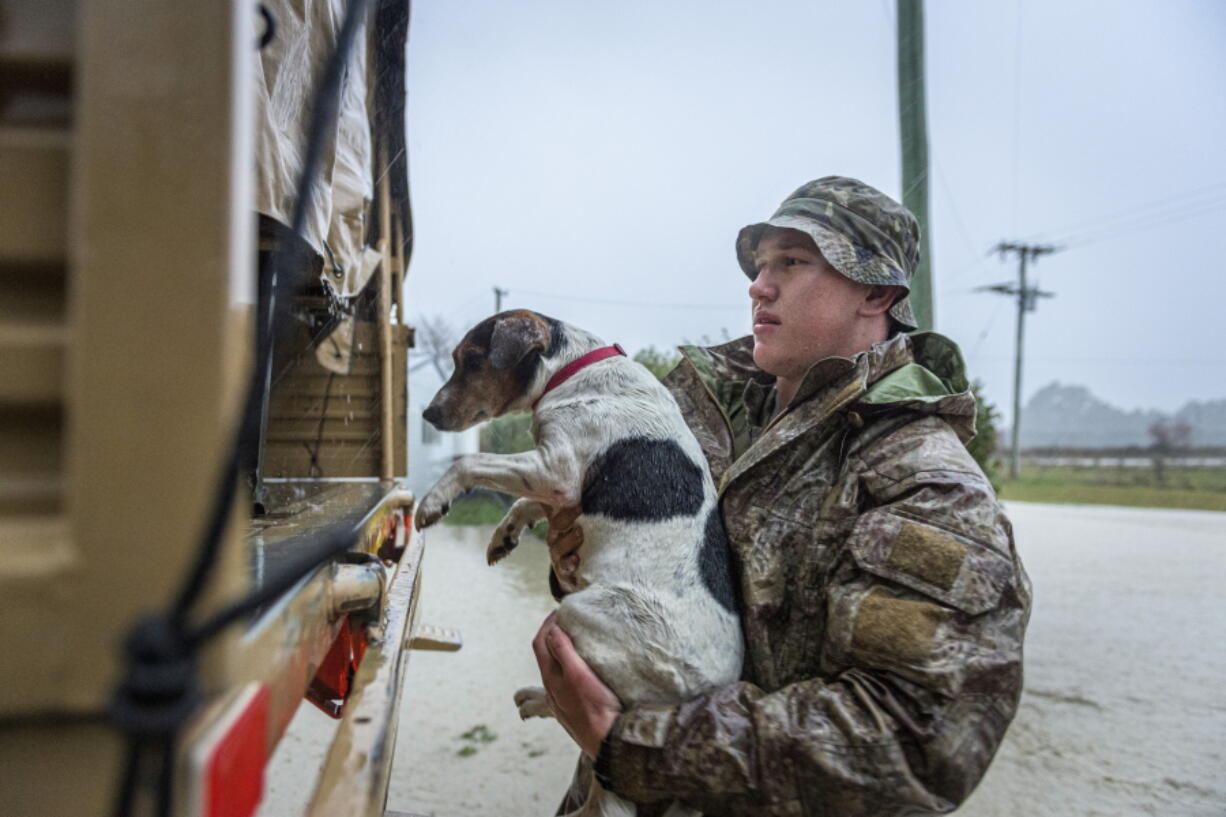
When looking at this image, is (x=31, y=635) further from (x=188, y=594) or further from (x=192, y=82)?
(x=192, y=82)

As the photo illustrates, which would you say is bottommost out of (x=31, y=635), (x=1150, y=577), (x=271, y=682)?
(x=1150, y=577)

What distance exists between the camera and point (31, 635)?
528mm

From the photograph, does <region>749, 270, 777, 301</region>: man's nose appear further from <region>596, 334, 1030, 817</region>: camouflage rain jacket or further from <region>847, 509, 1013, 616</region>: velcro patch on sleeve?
<region>847, 509, 1013, 616</region>: velcro patch on sleeve

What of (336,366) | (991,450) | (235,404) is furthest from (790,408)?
(991,450)

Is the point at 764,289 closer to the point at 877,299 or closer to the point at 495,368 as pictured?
the point at 877,299

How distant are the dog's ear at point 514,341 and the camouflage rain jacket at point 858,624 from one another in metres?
0.83

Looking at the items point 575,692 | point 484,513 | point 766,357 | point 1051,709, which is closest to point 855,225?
point 766,357

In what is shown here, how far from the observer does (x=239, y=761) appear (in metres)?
0.61

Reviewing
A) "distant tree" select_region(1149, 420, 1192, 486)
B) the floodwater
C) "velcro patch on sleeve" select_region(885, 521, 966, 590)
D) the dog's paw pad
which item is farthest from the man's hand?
"distant tree" select_region(1149, 420, 1192, 486)

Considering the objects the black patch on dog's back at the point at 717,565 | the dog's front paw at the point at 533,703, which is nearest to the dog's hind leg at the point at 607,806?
the dog's front paw at the point at 533,703

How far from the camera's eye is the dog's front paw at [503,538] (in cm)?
243

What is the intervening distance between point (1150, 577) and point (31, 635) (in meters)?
11.0

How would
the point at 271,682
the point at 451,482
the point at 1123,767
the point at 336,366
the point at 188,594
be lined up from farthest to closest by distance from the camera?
the point at 1123,767 < the point at 336,366 < the point at 451,482 < the point at 271,682 < the point at 188,594

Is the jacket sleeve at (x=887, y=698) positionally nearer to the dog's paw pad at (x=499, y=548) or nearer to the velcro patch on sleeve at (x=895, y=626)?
the velcro patch on sleeve at (x=895, y=626)
